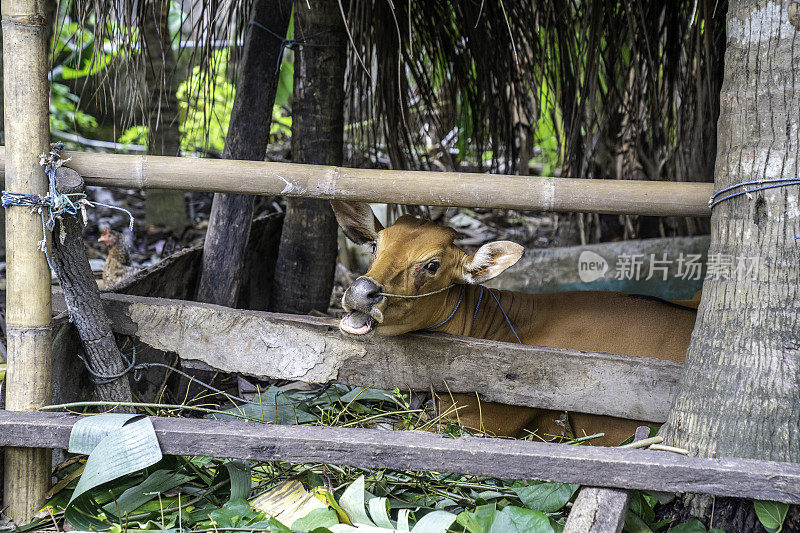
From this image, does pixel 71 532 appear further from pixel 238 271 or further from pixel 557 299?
pixel 557 299

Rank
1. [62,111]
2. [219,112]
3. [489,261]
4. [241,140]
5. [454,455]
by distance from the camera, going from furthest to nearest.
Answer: [62,111]
[219,112]
[241,140]
[489,261]
[454,455]

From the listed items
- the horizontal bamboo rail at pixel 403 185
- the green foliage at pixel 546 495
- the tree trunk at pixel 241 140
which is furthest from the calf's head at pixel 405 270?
the tree trunk at pixel 241 140

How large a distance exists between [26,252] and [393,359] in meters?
1.45

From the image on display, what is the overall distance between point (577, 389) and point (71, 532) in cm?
187

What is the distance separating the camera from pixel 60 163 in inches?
101

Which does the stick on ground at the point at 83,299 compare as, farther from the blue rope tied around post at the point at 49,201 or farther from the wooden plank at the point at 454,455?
the wooden plank at the point at 454,455

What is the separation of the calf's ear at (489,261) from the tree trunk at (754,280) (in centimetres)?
91

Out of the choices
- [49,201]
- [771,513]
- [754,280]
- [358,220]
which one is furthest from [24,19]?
[771,513]

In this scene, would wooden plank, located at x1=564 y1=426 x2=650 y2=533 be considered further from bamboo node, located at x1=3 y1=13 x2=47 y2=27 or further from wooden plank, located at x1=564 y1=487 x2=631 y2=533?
bamboo node, located at x1=3 y1=13 x2=47 y2=27

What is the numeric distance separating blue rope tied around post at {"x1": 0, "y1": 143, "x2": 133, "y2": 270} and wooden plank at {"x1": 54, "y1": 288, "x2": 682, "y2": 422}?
1.88 feet

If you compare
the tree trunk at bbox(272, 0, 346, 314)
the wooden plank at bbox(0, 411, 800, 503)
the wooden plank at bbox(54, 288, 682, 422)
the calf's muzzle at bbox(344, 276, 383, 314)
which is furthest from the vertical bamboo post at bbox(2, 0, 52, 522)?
the tree trunk at bbox(272, 0, 346, 314)

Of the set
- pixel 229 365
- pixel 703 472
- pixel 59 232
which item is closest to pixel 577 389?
pixel 703 472

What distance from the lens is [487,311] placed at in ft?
11.9

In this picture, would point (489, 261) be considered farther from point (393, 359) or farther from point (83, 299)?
point (83, 299)
